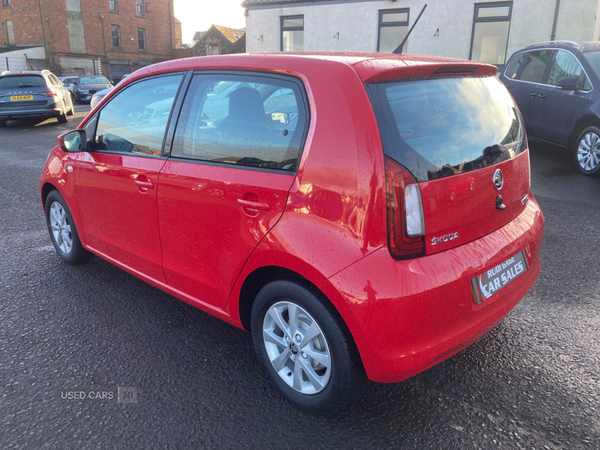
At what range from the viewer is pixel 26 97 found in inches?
569

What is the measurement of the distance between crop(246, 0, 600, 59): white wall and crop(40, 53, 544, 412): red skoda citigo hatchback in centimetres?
1484

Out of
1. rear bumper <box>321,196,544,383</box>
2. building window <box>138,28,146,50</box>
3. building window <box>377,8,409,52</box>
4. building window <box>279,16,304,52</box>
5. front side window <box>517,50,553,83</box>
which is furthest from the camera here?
building window <box>138,28,146,50</box>

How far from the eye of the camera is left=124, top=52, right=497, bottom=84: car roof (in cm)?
224

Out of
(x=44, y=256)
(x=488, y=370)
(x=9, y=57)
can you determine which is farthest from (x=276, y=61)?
(x=9, y=57)

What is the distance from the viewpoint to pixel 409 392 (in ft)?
8.68

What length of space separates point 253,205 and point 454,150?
0.97 m

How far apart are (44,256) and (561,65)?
7946mm

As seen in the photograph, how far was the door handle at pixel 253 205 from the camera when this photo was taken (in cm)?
238

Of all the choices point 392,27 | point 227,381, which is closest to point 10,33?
point 392,27

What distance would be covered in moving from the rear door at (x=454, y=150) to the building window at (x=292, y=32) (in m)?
18.0

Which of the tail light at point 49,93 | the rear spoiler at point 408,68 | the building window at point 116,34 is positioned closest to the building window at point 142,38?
the building window at point 116,34

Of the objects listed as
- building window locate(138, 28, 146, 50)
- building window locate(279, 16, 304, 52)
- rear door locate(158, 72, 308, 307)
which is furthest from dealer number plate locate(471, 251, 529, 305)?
building window locate(138, 28, 146, 50)

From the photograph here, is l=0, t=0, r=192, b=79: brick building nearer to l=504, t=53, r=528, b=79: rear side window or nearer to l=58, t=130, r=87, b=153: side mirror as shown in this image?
l=504, t=53, r=528, b=79: rear side window

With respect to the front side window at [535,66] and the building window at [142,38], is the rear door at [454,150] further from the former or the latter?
the building window at [142,38]
